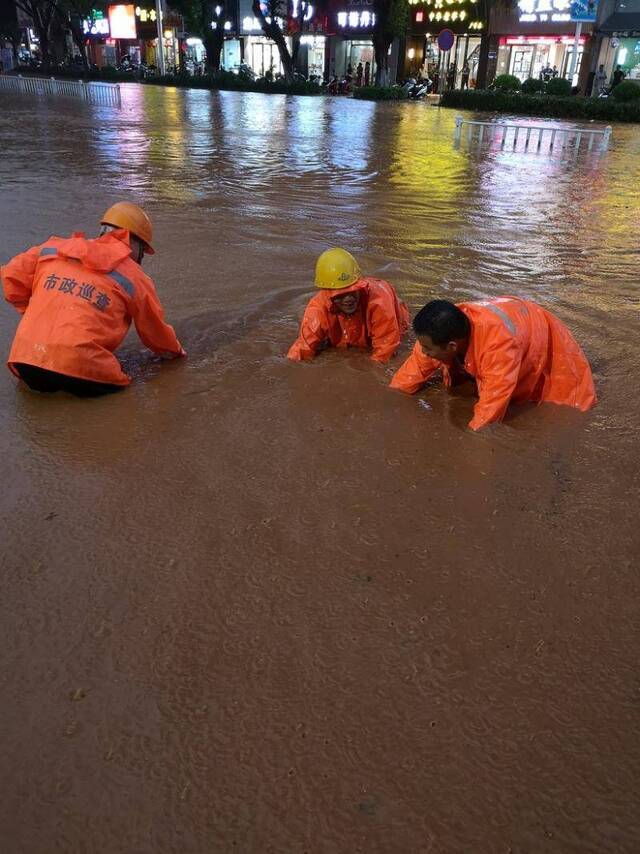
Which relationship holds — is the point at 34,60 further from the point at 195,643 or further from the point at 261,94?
the point at 195,643

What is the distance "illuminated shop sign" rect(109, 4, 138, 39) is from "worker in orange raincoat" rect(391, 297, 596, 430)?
179ft

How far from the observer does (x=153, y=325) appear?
393 cm

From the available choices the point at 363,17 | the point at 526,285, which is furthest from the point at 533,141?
the point at 363,17

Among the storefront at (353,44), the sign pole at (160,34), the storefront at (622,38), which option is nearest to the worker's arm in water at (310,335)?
the storefront at (622,38)

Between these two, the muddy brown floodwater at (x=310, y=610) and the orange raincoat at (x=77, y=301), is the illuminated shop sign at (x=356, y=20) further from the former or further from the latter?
the orange raincoat at (x=77, y=301)

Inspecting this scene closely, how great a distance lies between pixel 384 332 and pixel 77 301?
188cm

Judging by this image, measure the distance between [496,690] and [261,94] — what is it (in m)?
36.9

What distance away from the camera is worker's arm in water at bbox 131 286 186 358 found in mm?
3721

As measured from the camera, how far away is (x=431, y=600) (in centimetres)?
242

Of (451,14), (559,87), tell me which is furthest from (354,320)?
(451,14)

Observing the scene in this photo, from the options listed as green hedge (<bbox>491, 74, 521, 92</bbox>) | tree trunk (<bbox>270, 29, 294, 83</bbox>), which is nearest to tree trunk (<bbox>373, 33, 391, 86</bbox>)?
tree trunk (<bbox>270, 29, 294, 83</bbox>)

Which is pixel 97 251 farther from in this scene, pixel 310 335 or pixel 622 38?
pixel 622 38

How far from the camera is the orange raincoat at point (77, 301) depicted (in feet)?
11.4

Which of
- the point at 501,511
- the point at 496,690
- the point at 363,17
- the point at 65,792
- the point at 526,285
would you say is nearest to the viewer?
the point at 65,792
